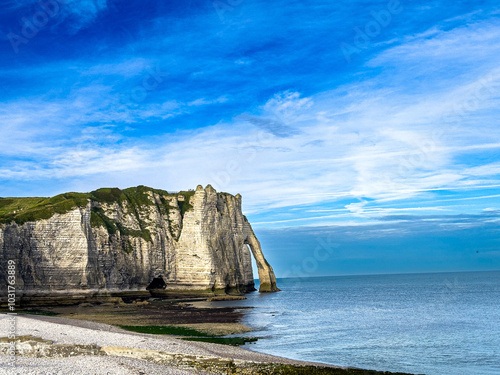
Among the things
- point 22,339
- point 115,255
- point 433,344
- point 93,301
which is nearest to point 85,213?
point 115,255

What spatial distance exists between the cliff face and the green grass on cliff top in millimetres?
287

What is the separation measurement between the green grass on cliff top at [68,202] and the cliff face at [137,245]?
0.29 meters

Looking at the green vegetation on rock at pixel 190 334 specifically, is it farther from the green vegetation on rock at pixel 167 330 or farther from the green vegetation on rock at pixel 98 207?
the green vegetation on rock at pixel 98 207

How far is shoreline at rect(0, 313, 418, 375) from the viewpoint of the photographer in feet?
62.6

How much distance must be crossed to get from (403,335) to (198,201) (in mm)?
66240

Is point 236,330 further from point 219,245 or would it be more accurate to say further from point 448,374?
point 219,245

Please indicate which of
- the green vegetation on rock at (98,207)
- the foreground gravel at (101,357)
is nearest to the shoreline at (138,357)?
the foreground gravel at (101,357)

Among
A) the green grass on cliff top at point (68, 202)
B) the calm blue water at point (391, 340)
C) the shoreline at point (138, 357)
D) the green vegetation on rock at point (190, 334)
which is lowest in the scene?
the calm blue water at point (391, 340)

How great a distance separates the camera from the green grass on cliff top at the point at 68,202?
73.0 metres

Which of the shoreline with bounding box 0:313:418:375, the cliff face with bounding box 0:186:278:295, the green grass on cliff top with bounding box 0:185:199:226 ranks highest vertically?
the green grass on cliff top with bounding box 0:185:199:226

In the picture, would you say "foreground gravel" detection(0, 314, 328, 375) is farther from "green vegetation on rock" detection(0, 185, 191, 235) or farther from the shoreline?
"green vegetation on rock" detection(0, 185, 191, 235)

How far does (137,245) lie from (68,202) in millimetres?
17051

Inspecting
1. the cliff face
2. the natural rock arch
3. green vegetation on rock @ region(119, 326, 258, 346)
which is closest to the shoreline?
green vegetation on rock @ region(119, 326, 258, 346)

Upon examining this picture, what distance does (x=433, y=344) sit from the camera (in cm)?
3212
